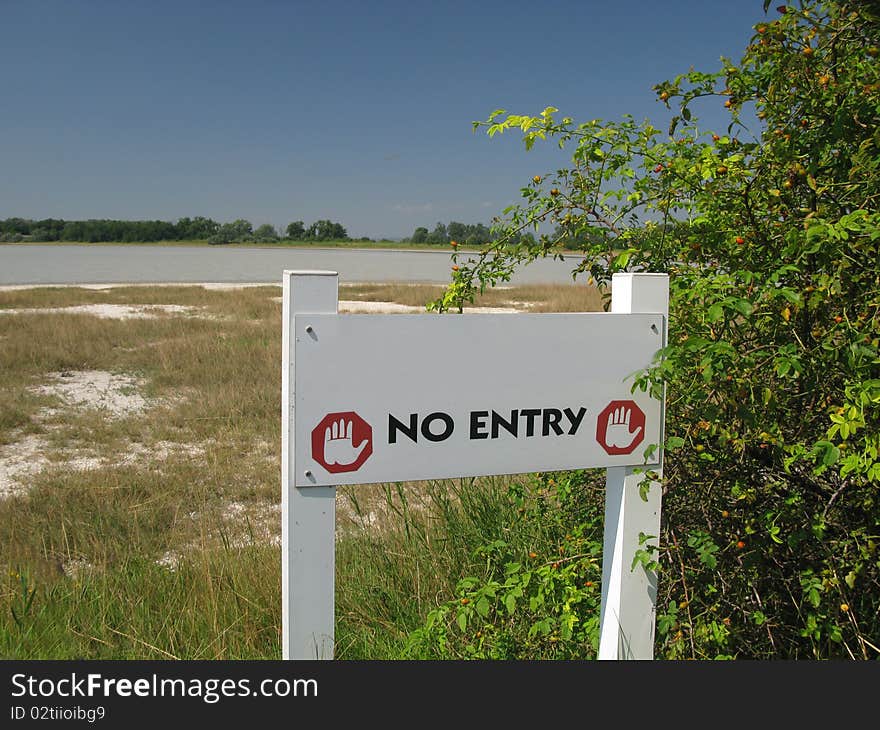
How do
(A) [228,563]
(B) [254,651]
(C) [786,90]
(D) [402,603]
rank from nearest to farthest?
(C) [786,90], (B) [254,651], (D) [402,603], (A) [228,563]

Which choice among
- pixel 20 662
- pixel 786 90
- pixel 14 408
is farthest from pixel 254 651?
pixel 14 408

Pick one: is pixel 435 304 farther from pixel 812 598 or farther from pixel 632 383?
pixel 812 598

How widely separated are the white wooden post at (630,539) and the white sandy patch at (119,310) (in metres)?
17.0

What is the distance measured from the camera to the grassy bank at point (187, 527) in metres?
2.85

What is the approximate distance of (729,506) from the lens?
7.82 feet

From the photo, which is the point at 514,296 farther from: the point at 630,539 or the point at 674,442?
the point at 674,442

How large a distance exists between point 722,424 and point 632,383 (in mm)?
385

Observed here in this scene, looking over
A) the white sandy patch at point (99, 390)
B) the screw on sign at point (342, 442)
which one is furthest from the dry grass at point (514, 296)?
the screw on sign at point (342, 442)

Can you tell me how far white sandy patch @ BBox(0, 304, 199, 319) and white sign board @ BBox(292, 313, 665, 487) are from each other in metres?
16.9

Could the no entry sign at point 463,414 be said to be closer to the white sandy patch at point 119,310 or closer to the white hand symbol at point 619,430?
the white hand symbol at point 619,430

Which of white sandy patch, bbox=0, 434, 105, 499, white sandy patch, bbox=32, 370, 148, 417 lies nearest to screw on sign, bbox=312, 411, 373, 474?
white sandy patch, bbox=0, 434, 105, 499

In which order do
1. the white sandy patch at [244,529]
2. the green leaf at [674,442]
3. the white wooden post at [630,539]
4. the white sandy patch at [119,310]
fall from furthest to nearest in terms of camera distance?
the white sandy patch at [119,310]
the white sandy patch at [244,529]
the white wooden post at [630,539]
the green leaf at [674,442]

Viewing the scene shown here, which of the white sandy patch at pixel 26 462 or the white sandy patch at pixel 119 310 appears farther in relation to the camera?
the white sandy patch at pixel 119 310

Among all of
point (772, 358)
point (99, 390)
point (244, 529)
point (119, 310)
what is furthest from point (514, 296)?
Answer: point (772, 358)
